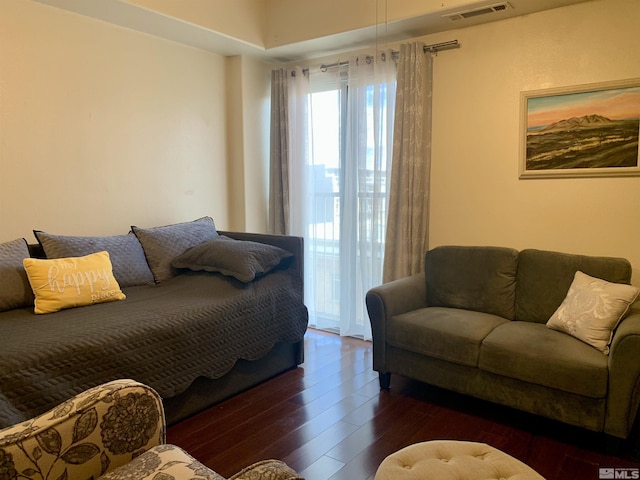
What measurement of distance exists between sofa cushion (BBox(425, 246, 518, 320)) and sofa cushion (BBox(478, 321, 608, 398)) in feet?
1.24

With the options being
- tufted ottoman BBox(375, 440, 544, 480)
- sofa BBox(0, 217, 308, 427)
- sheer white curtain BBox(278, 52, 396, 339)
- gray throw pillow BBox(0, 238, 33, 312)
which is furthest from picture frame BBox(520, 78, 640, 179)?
gray throw pillow BBox(0, 238, 33, 312)

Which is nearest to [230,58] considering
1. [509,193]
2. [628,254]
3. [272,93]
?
[272,93]

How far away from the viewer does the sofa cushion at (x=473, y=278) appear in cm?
302

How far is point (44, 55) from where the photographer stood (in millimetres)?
2920

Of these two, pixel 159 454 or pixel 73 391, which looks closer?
pixel 159 454

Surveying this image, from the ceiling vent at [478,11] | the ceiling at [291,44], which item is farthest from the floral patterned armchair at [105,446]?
the ceiling vent at [478,11]

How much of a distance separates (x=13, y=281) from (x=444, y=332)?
2336mm

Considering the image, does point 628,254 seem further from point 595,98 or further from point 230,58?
point 230,58

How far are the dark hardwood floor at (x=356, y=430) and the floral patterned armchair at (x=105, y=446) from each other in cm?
83

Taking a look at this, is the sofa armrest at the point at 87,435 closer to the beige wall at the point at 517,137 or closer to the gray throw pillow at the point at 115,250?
the gray throw pillow at the point at 115,250

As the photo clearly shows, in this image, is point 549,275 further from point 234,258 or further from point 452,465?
point 234,258

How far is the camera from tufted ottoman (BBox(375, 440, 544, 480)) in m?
Answer: 1.49

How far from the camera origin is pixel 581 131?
2967 mm

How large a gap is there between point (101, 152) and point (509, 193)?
2812 millimetres
